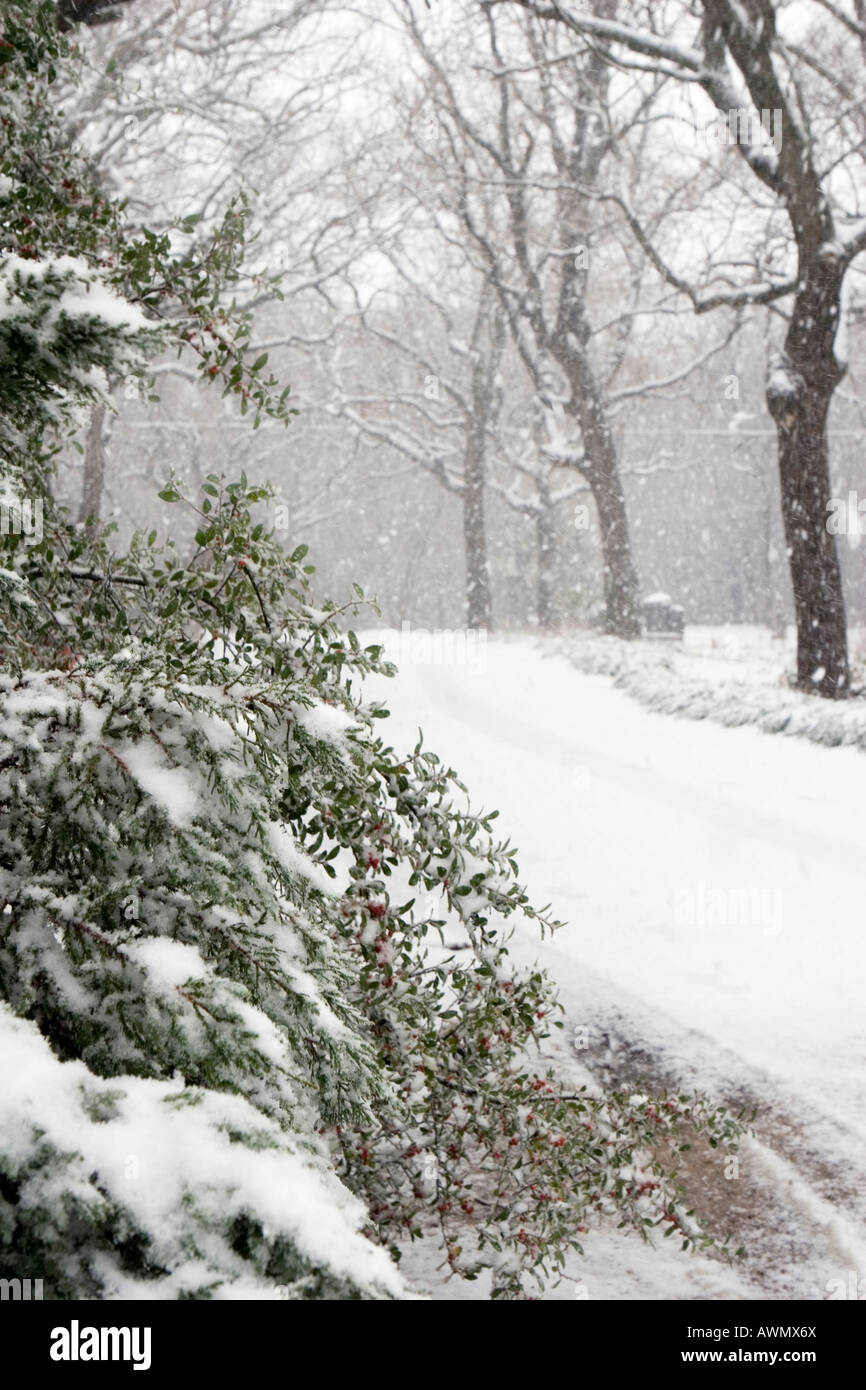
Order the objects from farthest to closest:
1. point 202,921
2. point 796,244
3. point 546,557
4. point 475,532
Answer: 1. point 546,557
2. point 475,532
3. point 796,244
4. point 202,921

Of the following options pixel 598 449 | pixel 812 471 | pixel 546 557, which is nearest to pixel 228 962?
pixel 812 471

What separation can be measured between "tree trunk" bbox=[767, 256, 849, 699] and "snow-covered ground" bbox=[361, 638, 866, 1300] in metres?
1.64

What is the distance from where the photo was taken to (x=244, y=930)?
167cm

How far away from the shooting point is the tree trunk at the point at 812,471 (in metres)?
11.4

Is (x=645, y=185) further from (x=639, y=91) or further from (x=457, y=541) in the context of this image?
(x=457, y=541)

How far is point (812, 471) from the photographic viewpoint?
11562 mm

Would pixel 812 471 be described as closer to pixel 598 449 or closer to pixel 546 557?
pixel 598 449

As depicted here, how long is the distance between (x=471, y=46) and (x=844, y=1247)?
54.5 feet

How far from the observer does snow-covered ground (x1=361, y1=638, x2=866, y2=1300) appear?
361cm

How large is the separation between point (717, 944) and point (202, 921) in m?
4.86

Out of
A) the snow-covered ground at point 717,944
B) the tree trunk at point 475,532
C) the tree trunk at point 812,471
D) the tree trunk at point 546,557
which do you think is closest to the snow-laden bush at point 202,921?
the snow-covered ground at point 717,944

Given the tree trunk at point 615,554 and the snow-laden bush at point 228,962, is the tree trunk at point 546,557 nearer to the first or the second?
the tree trunk at point 615,554

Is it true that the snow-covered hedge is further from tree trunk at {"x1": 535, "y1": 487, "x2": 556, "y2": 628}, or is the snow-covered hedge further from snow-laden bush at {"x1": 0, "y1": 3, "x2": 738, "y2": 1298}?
tree trunk at {"x1": 535, "y1": 487, "x2": 556, "y2": 628}
